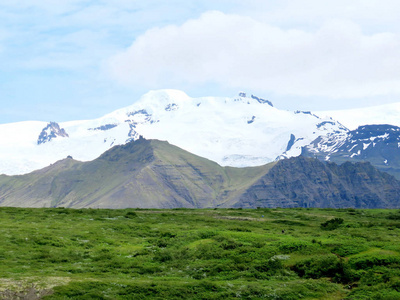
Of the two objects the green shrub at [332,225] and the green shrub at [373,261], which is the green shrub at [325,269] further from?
the green shrub at [332,225]

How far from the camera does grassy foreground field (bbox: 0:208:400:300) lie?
115 ft

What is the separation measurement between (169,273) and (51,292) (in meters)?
10.6

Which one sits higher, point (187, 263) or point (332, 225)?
point (332, 225)

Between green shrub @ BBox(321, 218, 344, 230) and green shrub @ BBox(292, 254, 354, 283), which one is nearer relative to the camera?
green shrub @ BBox(292, 254, 354, 283)

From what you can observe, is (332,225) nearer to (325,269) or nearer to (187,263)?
(325,269)

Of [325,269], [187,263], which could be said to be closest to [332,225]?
[325,269]

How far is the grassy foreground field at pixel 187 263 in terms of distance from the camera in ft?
115

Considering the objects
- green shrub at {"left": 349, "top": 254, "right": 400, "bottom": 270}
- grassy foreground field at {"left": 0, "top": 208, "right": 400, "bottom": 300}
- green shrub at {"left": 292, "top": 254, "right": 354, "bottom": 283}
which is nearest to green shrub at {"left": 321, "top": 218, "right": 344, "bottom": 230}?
grassy foreground field at {"left": 0, "top": 208, "right": 400, "bottom": 300}

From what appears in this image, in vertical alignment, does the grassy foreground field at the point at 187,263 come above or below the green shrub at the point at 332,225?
below

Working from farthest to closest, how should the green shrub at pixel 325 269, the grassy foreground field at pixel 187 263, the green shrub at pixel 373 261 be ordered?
the green shrub at pixel 373 261, the green shrub at pixel 325 269, the grassy foreground field at pixel 187 263

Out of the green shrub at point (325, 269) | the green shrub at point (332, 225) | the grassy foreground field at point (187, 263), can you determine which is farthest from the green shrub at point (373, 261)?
the green shrub at point (332, 225)

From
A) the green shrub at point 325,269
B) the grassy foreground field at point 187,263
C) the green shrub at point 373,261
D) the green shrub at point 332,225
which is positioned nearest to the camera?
the grassy foreground field at point 187,263

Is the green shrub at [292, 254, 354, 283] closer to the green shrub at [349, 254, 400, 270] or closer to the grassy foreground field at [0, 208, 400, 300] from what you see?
the grassy foreground field at [0, 208, 400, 300]

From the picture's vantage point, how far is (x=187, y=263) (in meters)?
44.2
